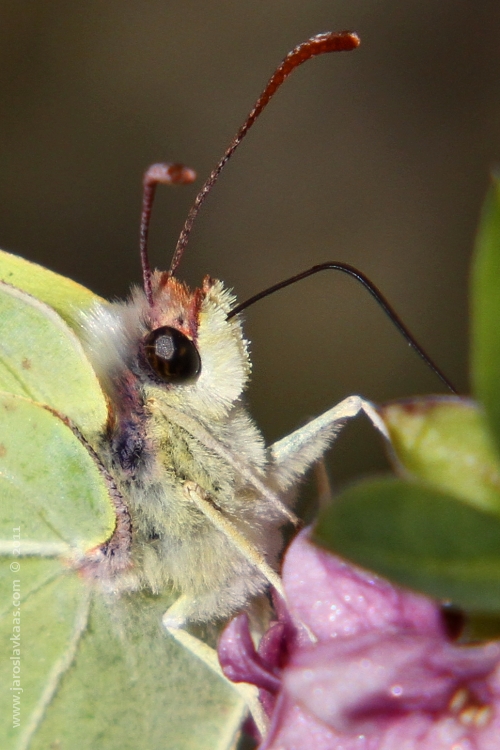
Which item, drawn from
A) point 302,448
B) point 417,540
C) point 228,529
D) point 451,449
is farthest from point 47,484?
point 417,540

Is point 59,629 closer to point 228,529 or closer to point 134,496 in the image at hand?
point 134,496

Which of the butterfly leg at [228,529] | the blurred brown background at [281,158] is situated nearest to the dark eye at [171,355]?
the butterfly leg at [228,529]

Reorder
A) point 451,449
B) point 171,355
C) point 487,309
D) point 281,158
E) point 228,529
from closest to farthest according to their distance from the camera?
point 487,309 → point 451,449 → point 228,529 → point 171,355 → point 281,158

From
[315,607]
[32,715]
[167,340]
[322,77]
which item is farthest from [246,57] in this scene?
[315,607]

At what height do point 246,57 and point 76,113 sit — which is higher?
point 246,57

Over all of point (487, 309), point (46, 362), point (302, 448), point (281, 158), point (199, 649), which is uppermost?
point (487, 309)

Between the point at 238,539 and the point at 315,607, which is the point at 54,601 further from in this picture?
the point at 315,607
